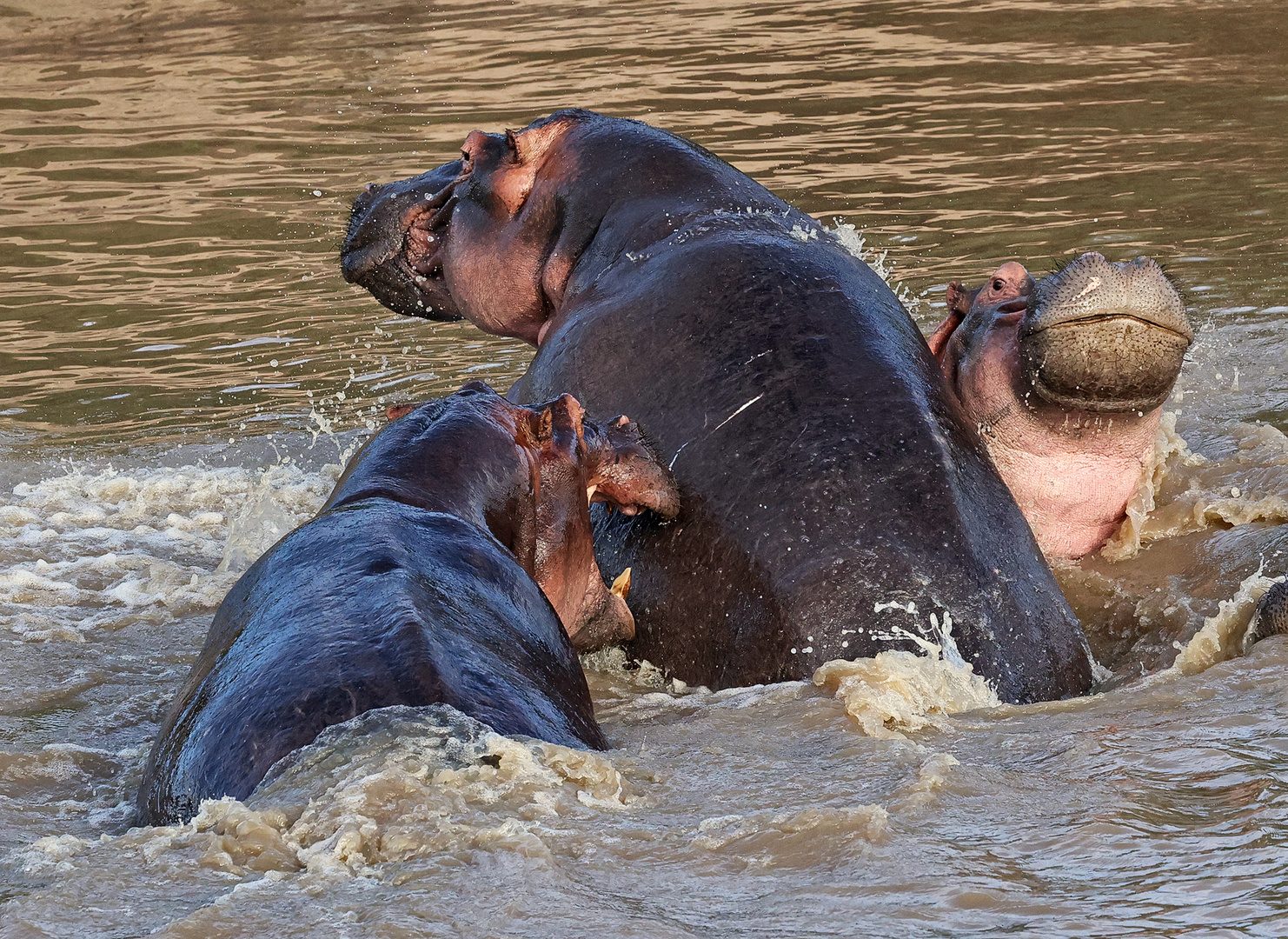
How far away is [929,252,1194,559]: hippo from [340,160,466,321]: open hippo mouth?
5.80 feet

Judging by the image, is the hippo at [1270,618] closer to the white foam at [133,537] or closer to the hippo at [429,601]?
the hippo at [429,601]

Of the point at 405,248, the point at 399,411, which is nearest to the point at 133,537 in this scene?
the point at 405,248

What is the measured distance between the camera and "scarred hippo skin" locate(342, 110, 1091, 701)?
3.79 m

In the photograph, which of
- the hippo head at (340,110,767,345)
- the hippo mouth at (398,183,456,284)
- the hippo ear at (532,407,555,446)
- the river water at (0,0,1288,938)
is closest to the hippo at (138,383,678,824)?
the hippo ear at (532,407,555,446)

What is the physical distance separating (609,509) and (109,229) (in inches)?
333

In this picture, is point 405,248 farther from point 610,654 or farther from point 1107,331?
point 1107,331

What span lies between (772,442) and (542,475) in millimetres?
560

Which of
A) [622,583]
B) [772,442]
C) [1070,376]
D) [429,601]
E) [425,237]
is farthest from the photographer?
[425,237]

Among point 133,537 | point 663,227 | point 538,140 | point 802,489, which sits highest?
point 538,140

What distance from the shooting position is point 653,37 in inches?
734

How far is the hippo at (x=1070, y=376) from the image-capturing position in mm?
4324

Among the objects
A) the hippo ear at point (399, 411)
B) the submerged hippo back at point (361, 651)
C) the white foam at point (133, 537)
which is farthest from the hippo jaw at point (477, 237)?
the submerged hippo back at point (361, 651)

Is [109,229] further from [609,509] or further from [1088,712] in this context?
[1088,712]

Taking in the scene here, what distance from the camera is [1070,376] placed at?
4469mm
